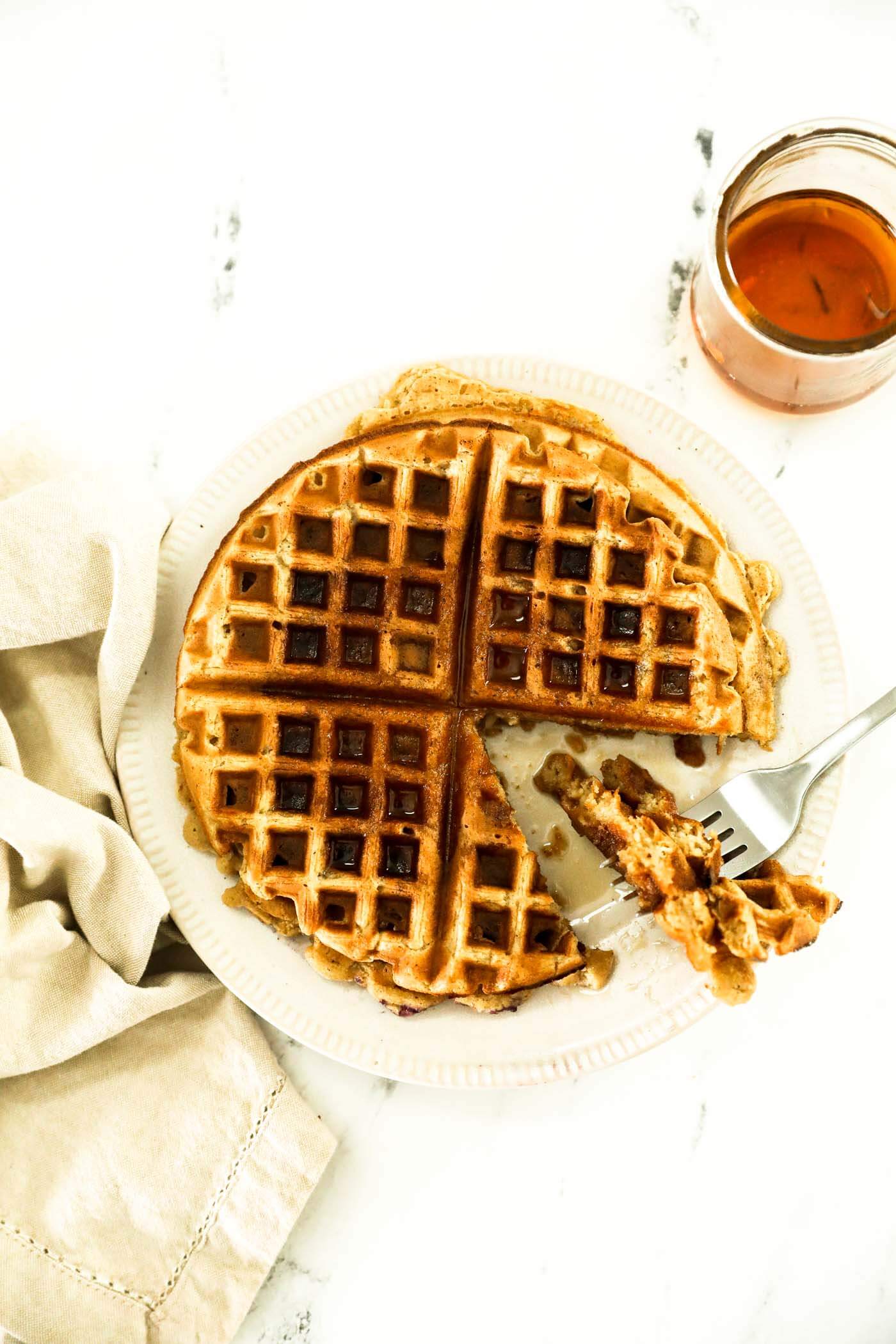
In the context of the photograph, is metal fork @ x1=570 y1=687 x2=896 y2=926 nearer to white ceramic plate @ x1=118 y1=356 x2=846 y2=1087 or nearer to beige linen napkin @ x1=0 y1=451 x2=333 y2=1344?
white ceramic plate @ x1=118 y1=356 x2=846 y2=1087

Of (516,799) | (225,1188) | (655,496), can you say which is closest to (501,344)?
(655,496)

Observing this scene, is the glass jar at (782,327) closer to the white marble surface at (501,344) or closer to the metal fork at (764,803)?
the white marble surface at (501,344)

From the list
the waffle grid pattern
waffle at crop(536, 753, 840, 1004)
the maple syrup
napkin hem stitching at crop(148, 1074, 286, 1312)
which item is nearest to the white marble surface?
napkin hem stitching at crop(148, 1074, 286, 1312)

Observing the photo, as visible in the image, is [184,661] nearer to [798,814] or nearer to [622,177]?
[798,814]

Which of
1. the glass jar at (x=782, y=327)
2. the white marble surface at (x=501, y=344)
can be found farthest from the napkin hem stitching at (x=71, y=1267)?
the glass jar at (x=782, y=327)

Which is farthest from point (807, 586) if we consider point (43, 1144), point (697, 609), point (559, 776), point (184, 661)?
point (43, 1144)

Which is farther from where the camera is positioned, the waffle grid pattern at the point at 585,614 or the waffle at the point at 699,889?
the waffle grid pattern at the point at 585,614
